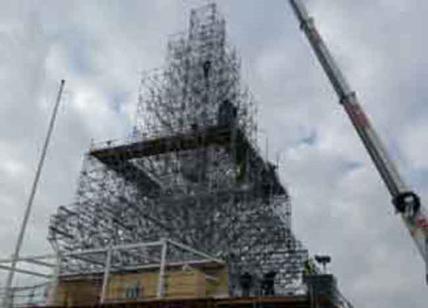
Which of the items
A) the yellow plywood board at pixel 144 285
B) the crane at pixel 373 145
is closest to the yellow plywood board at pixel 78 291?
the yellow plywood board at pixel 144 285

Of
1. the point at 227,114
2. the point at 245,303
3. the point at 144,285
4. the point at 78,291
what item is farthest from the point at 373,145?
the point at 227,114

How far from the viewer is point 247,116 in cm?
5338

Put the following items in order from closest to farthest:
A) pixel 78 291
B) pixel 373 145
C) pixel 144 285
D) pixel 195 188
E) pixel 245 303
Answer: pixel 245 303, pixel 373 145, pixel 144 285, pixel 78 291, pixel 195 188

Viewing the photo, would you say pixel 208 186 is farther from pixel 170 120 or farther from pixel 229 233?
pixel 170 120

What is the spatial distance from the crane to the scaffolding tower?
1540 cm

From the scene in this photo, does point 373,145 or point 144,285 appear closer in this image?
point 373,145

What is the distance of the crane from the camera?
24781 mm

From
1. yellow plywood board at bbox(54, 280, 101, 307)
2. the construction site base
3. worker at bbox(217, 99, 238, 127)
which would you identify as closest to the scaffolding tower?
worker at bbox(217, 99, 238, 127)

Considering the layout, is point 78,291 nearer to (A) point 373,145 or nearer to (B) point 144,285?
(B) point 144,285

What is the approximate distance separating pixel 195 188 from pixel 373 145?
21.9 metres

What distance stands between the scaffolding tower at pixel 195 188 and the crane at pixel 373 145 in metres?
15.4

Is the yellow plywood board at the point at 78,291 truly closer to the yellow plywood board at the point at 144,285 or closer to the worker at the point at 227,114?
the yellow plywood board at the point at 144,285

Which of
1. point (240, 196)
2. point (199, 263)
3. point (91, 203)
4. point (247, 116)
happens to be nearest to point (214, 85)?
point (247, 116)

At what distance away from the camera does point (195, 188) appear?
4762 centimetres
